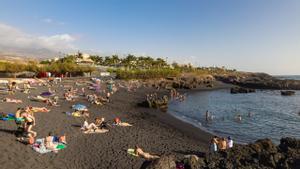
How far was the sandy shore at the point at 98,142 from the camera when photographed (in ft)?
44.7

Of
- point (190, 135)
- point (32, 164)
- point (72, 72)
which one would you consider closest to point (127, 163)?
point (32, 164)

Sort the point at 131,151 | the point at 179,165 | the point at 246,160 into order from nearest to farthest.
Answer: the point at 179,165
the point at 246,160
the point at 131,151

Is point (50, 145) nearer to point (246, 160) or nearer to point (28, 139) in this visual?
point (28, 139)

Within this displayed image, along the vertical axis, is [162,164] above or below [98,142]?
above

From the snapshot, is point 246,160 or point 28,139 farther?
point 28,139

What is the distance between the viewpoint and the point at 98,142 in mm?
17547

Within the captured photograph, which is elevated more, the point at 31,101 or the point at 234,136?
the point at 31,101

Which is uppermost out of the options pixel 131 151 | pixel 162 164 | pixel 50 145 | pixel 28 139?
pixel 162 164

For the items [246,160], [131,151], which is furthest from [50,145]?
[246,160]

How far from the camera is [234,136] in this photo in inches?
1027

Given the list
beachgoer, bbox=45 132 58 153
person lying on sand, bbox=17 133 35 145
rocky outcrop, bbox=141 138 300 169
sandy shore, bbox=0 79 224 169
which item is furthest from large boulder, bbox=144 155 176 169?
person lying on sand, bbox=17 133 35 145

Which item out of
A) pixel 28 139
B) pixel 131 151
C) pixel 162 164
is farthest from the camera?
pixel 131 151

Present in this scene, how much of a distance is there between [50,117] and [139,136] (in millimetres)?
8732

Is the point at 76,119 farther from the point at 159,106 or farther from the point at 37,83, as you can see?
the point at 37,83
